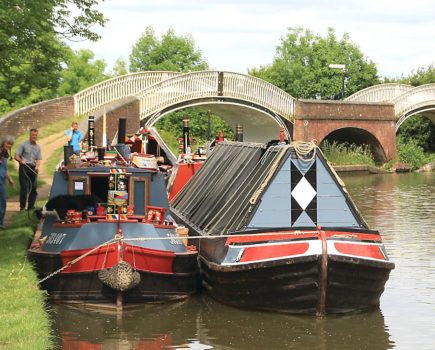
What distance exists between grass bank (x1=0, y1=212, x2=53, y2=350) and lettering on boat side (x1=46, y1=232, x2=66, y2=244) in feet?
1.35

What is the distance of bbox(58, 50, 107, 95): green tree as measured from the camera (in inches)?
2281

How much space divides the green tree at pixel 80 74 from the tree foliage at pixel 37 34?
34.1 meters

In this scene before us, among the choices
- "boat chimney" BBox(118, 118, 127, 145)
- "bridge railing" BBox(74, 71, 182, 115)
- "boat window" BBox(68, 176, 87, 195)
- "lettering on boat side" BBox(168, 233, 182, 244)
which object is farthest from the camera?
"bridge railing" BBox(74, 71, 182, 115)

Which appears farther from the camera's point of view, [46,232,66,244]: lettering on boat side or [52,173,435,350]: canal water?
[46,232,66,244]: lettering on boat side

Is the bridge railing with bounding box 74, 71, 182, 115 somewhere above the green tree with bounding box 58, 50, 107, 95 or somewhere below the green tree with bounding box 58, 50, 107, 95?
below

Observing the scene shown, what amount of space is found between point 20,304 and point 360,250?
14.0 feet

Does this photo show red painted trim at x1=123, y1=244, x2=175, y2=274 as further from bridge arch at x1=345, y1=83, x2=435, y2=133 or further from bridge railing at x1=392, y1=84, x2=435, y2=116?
bridge railing at x1=392, y1=84, x2=435, y2=116

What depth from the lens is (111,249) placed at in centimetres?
1195

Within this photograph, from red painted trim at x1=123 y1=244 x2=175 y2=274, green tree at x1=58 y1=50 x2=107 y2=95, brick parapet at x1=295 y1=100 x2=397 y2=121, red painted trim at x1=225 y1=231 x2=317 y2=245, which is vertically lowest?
red painted trim at x1=123 y1=244 x2=175 y2=274

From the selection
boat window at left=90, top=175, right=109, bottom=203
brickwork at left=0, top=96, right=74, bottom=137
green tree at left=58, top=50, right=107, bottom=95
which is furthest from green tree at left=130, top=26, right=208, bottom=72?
boat window at left=90, top=175, right=109, bottom=203

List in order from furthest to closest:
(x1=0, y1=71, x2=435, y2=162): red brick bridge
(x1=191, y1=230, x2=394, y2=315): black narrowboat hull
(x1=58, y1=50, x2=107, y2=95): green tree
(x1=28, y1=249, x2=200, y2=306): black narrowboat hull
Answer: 1. (x1=58, y1=50, x2=107, y2=95): green tree
2. (x1=0, y1=71, x2=435, y2=162): red brick bridge
3. (x1=28, y1=249, x2=200, y2=306): black narrowboat hull
4. (x1=191, y1=230, x2=394, y2=315): black narrowboat hull

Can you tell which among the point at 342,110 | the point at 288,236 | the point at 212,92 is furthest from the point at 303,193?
the point at 342,110

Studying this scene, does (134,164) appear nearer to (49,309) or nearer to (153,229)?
(153,229)

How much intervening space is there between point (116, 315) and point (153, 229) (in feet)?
3.96
